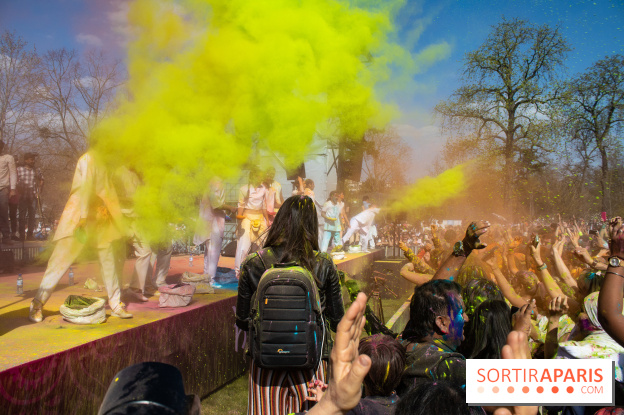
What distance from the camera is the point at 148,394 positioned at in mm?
809

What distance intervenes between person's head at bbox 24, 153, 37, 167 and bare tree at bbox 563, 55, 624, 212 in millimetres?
6362

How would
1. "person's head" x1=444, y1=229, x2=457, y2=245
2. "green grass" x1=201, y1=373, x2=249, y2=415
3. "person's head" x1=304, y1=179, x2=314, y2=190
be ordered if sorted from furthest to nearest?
"person's head" x1=444, y1=229, x2=457, y2=245 → "person's head" x1=304, y1=179, x2=314, y2=190 → "green grass" x1=201, y1=373, x2=249, y2=415

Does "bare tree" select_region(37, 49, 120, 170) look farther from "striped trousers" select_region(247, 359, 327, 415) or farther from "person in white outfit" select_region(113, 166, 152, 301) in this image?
"striped trousers" select_region(247, 359, 327, 415)

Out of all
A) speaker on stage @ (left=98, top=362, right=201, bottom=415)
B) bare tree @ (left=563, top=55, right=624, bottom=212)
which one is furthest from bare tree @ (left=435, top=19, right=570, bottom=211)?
speaker on stage @ (left=98, top=362, right=201, bottom=415)

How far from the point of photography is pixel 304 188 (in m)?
6.54

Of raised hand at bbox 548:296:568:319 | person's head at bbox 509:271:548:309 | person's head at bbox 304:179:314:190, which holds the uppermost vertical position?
person's head at bbox 304:179:314:190

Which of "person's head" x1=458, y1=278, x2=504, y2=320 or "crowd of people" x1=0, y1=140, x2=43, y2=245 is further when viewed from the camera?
"person's head" x1=458, y1=278, x2=504, y2=320

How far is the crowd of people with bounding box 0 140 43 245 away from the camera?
2.78 m

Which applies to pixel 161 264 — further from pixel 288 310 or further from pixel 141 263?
pixel 288 310

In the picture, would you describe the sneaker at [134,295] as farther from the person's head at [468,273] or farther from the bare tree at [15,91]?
the person's head at [468,273]

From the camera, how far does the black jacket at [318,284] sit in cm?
226

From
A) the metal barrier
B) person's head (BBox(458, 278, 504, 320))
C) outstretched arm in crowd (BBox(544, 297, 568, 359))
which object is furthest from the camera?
the metal barrier

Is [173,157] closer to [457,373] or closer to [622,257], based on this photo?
[457,373]

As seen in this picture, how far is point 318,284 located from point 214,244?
3002 mm
